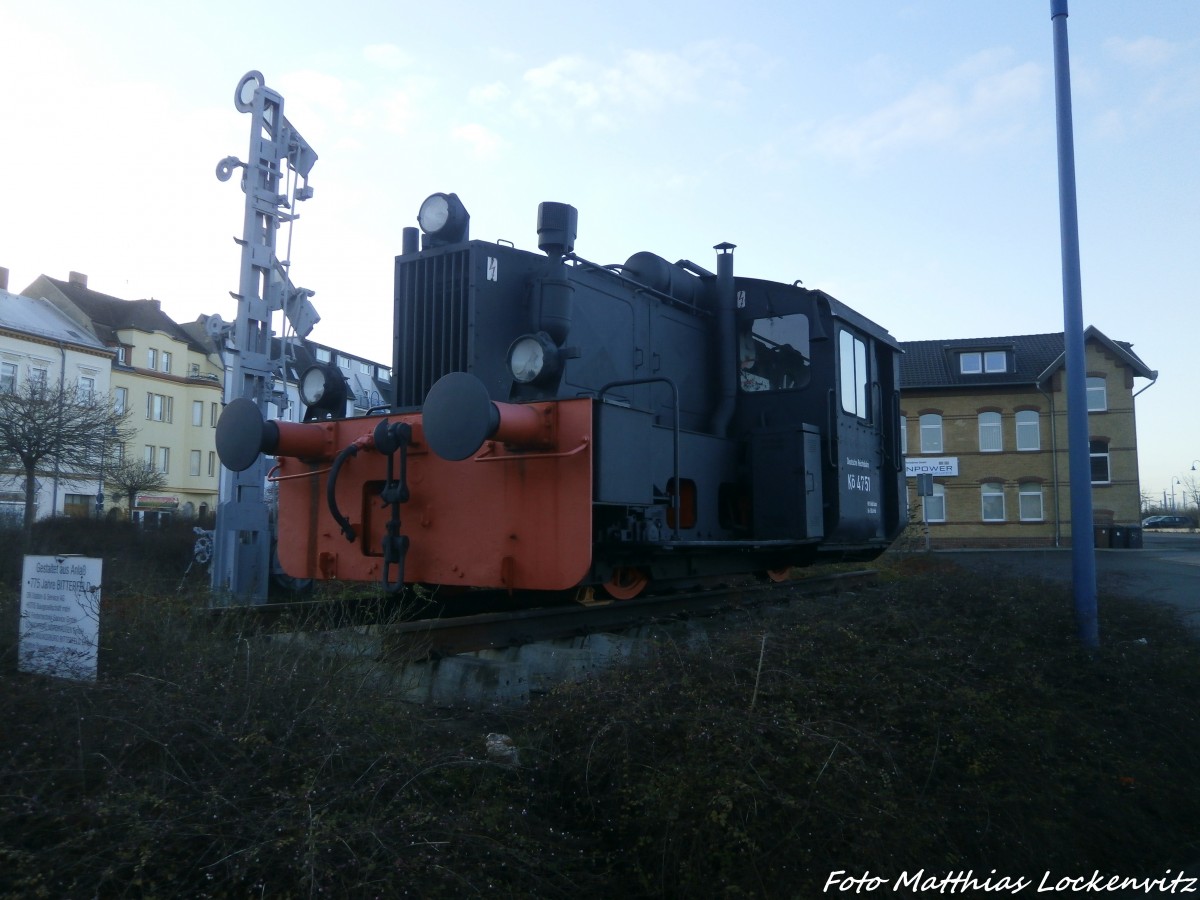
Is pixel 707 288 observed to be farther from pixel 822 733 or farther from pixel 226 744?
pixel 226 744

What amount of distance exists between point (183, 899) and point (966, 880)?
2494 millimetres

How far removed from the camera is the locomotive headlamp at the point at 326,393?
7160mm

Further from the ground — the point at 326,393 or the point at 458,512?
the point at 326,393

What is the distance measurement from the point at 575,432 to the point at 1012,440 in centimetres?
3227

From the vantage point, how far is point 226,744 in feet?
9.98

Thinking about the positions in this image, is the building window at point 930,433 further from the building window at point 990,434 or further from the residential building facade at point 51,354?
the residential building facade at point 51,354

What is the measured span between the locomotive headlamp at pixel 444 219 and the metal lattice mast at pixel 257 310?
3.51 m

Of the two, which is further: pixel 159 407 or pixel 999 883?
pixel 159 407

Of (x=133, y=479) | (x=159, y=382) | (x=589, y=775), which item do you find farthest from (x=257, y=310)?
(x=159, y=382)

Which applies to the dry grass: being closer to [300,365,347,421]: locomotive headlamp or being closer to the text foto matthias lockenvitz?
the text foto matthias lockenvitz

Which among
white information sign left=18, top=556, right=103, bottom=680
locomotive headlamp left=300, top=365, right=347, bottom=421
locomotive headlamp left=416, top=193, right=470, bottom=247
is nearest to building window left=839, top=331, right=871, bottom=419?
locomotive headlamp left=416, top=193, right=470, bottom=247

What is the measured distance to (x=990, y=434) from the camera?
3453 cm

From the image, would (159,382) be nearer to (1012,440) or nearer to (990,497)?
(990,497)

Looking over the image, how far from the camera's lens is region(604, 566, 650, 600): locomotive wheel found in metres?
6.99
